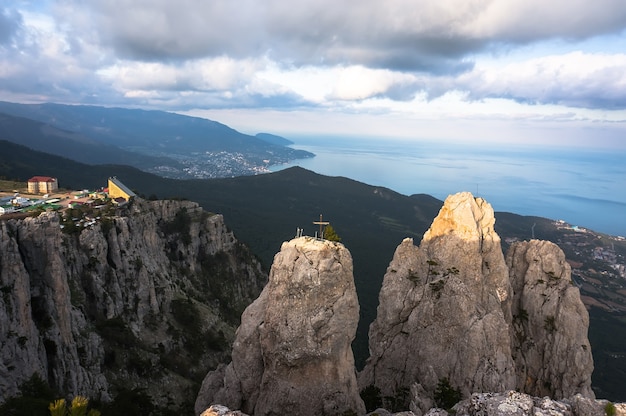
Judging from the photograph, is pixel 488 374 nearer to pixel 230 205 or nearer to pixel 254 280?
pixel 254 280

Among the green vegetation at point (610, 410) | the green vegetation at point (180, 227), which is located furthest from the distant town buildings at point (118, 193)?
the green vegetation at point (610, 410)

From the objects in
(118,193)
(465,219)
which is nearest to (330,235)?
(465,219)

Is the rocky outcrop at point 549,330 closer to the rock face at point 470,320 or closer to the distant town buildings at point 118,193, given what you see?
the rock face at point 470,320

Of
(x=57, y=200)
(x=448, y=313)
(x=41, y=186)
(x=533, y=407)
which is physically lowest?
(x=448, y=313)

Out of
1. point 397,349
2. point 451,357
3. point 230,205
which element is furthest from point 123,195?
point 230,205

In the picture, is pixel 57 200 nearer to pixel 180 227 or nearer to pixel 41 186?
pixel 41 186

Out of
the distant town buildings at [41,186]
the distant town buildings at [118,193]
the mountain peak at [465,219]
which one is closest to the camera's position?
the mountain peak at [465,219]

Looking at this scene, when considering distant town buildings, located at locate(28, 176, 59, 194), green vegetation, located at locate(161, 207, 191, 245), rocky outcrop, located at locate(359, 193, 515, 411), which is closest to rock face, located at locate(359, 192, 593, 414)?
rocky outcrop, located at locate(359, 193, 515, 411)
